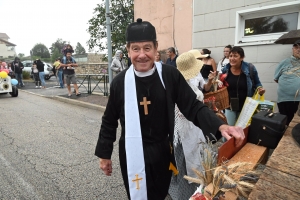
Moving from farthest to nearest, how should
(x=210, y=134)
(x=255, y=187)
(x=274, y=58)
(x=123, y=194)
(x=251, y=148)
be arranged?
1. (x=274, y=58)
2. (x=123, y=194)
3. (x=251, y=148)
4. (x=210, y=134)
5. (x=255, y=187)

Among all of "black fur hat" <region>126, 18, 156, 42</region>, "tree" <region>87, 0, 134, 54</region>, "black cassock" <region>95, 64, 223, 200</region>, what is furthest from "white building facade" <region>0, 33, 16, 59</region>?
"black fur hat" <region>126, 18, 156, 42</region>

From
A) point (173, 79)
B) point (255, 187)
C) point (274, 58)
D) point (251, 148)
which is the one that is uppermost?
point (274, 58)

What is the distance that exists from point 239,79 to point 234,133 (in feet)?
7.90

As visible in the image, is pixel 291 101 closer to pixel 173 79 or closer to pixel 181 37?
pixel 173 79

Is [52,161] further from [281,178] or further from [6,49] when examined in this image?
[6,49]

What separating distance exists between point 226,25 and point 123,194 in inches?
189

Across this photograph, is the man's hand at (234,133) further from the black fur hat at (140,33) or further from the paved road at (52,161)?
the paved road at (52,161)

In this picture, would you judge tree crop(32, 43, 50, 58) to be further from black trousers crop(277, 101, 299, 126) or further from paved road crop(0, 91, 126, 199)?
black trousers crop(277, 101, 299, 126)

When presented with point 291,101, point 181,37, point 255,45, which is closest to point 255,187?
point 291,101

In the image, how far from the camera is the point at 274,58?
480cm

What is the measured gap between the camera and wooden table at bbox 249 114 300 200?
34.3 inches

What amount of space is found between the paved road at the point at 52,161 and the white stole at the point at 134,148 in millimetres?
1105

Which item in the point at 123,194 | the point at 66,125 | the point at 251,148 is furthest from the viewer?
the point at 66,125

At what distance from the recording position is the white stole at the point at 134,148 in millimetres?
1608
